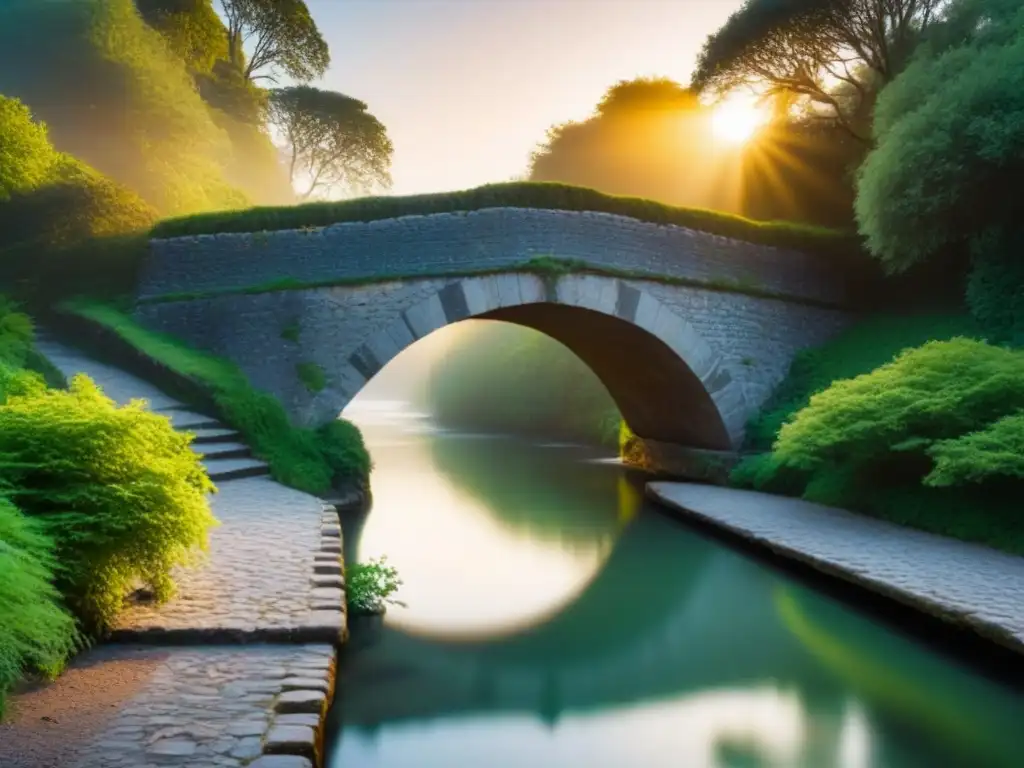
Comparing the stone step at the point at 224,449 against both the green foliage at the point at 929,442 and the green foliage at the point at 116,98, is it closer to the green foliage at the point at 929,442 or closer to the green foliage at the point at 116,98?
the green foliage at the point at 929,442

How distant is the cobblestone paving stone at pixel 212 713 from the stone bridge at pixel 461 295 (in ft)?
24.3

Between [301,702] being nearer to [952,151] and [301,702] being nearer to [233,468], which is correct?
[233,468]

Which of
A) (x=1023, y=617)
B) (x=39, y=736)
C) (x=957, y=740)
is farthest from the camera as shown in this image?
(x=1023, y=617)

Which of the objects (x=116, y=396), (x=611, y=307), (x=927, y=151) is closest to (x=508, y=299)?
(x=611, y=307)

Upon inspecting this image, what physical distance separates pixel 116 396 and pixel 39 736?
7.75m

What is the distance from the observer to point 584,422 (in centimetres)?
2731

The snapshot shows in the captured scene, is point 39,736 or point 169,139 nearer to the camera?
point 39,736

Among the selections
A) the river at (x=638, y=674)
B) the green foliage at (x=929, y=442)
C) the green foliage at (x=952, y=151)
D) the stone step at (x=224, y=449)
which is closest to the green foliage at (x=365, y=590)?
the river at (x=638, y=674)

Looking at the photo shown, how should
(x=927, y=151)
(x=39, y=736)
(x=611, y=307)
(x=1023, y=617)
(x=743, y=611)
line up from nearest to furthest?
(x=39, y=736)
(x=1023, y=617)
(x=743, y=611)
(x=927, y=151)
(x=611, y=307)

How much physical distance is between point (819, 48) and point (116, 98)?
1644cm

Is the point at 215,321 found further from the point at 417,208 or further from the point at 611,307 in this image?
the point at 611,307

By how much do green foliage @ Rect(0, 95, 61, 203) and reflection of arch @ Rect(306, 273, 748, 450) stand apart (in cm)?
509

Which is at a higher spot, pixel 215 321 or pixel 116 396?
pixel 215 321

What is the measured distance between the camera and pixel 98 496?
421 centimetres
